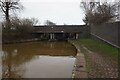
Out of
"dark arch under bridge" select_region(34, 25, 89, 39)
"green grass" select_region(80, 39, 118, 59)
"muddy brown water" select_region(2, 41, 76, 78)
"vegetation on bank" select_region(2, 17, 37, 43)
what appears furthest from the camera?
"dark arch under bridge" select_region(34, 25, 89, 39)

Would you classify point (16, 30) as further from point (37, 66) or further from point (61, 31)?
point (37, 66)

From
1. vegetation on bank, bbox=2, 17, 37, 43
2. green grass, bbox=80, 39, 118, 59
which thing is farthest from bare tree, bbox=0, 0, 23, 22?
green grass, bbox=80, 39, 118, 59

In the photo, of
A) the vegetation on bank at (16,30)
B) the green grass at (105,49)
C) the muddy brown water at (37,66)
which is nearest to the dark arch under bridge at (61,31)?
the vegetation on bank at (16,30)

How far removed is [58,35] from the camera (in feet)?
163

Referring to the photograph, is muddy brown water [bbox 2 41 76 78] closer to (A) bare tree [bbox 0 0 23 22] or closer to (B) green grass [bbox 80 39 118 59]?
(B) green grass [bbox 80 39 118 59]

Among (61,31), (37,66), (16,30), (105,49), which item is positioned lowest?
(37,66)

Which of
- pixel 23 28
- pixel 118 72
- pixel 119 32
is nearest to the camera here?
pixel 118 72

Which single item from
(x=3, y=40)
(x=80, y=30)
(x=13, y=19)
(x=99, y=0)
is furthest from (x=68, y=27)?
(x=3, y=40)

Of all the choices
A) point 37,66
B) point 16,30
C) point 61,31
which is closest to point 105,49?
point 37,66

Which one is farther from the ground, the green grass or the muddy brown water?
the green grass

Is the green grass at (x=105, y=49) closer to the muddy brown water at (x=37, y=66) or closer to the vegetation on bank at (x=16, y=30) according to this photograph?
the muddy brown water at (x=37, y=66)

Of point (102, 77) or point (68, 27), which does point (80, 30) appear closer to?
point (68, 27)

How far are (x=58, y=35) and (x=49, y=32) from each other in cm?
401

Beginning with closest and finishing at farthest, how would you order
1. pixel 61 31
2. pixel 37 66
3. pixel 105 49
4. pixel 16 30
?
1. pixel 37 66
2. pixel 105 49
3. pixel 16 30
4. pixel 61 31
